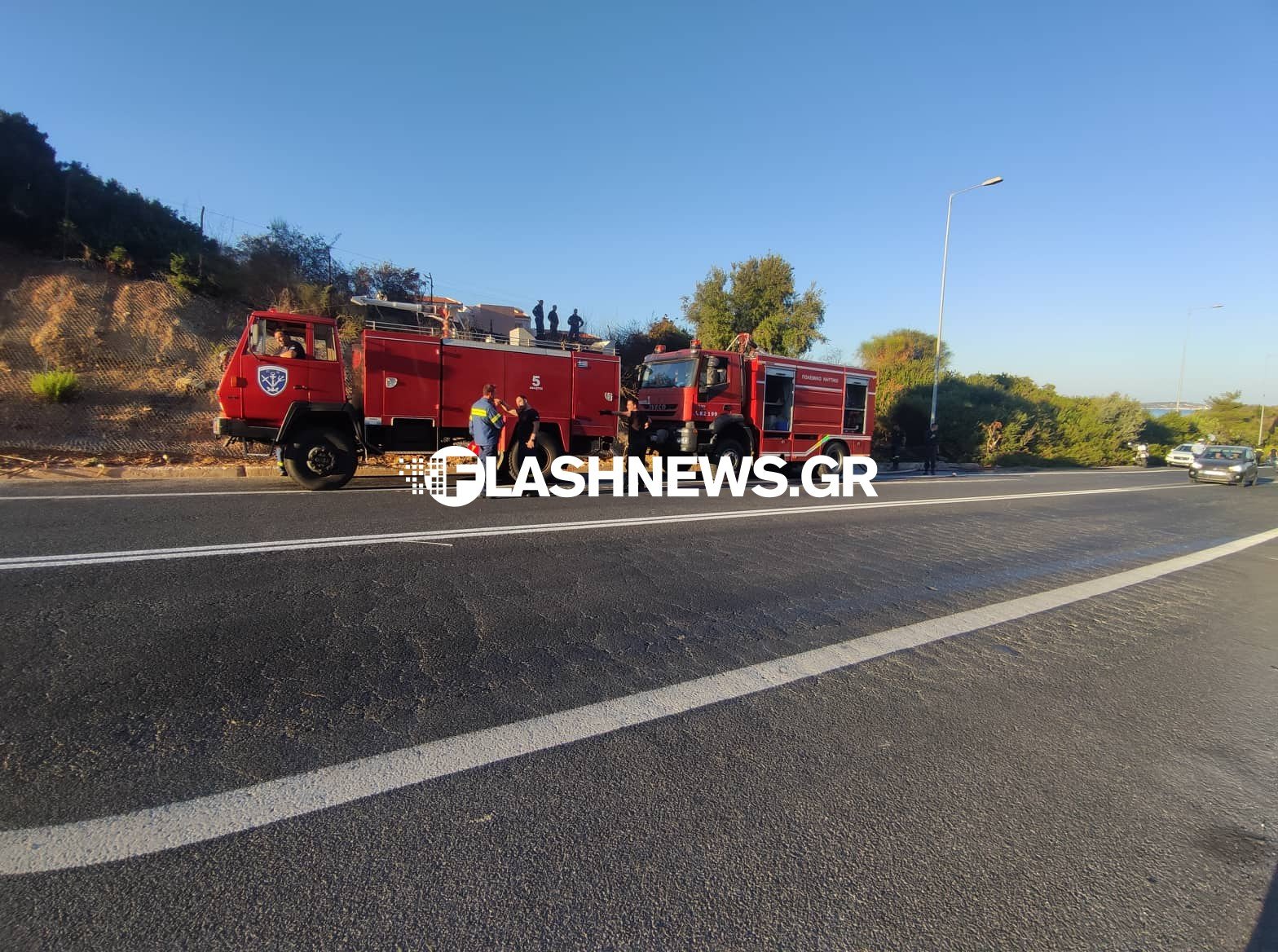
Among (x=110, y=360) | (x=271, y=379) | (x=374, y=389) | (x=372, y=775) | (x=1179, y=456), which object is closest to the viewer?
(x=372, y=775)

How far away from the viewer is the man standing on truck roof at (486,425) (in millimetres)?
9680

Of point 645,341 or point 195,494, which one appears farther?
point 645,341

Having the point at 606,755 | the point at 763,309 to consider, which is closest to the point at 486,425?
the point at 606,755

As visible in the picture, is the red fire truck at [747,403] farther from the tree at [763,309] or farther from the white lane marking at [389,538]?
the tree at [763,309]

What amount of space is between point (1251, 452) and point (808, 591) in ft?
84.3

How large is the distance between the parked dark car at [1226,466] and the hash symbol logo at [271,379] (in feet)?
88.1

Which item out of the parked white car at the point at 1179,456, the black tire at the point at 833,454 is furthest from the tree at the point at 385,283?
the parked white car at the point at 1179,456

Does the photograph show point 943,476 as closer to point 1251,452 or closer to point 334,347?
point 1251,452

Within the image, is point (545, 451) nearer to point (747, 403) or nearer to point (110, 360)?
point (747, 403)

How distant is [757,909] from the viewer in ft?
6.48

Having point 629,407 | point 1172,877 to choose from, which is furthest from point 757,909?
point 629,407

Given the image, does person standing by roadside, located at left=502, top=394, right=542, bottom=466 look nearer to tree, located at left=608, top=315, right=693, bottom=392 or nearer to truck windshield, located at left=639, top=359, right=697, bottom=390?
truck windshield, located at left=639, top=359, right=697, bottom=390

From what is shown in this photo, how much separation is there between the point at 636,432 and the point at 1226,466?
68.0ft

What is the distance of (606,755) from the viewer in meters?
2.78
